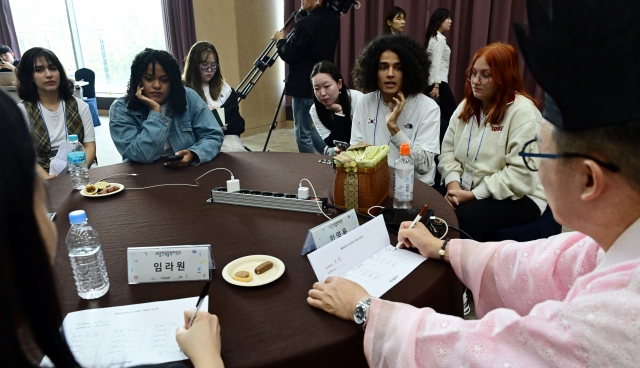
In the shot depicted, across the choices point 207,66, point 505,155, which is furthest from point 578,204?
point 207,66

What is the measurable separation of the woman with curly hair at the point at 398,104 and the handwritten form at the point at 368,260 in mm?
985

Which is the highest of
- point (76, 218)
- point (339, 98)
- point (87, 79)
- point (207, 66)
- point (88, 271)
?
point (207, 66)

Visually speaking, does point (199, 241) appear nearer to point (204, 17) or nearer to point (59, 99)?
point (59, 99)

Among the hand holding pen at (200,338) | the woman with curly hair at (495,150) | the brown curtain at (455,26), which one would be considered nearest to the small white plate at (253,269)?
the hand holding pen at (200,338)

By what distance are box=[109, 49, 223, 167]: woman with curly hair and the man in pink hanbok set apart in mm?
1427

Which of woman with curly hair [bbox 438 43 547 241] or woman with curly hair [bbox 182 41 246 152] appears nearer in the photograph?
woman with curly hair [bbox 438 43 547 241]

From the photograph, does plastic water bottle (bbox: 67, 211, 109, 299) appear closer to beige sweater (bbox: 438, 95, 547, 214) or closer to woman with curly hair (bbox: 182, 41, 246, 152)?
beige sweater (bbox: 438, 95, 547, 214)

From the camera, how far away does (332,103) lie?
2.73m

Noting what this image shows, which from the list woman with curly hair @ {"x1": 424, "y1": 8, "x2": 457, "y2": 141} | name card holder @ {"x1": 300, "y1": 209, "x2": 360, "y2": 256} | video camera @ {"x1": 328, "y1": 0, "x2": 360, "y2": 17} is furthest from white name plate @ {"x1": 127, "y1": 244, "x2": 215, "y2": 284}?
woman with curly hair @ {"x1": 424, "y1": 8, "x2": 457, "y2": 141}

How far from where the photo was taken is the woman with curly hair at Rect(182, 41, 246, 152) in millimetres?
3135

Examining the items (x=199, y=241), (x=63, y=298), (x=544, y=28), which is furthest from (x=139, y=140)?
(x=544, y=28)

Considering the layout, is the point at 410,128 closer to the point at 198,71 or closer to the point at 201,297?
the point at 201,297

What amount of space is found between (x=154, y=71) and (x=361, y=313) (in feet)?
5.44

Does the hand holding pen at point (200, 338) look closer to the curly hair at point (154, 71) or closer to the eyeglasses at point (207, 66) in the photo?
the curly hair at point (154, 71)
